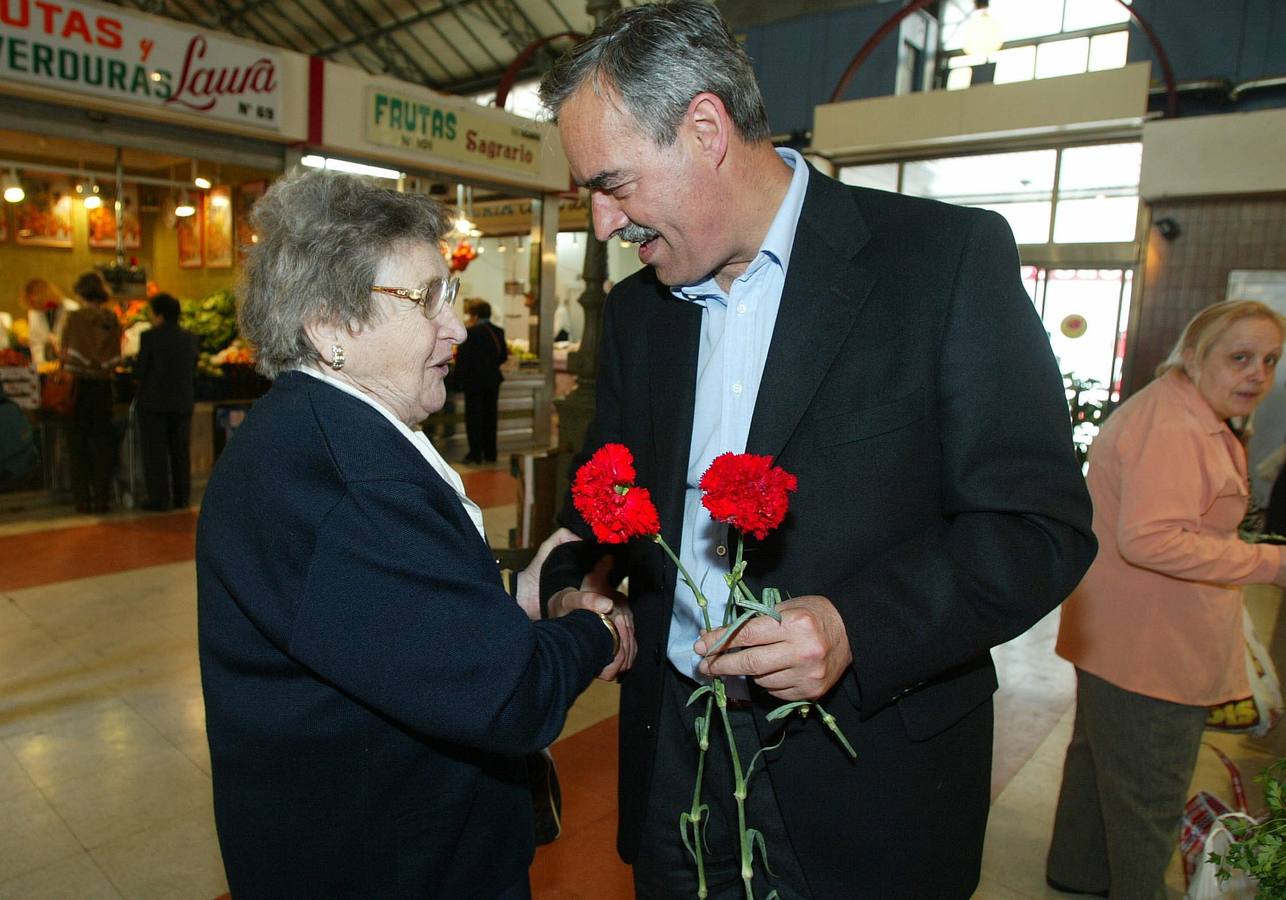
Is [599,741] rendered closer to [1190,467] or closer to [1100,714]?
[1100,714]

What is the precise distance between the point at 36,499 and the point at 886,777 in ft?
26.3

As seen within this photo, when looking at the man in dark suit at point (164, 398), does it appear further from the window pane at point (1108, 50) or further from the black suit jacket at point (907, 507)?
the window pane at point (1108, 50)

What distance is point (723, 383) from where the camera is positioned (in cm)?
140

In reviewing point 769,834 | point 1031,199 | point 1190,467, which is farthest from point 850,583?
point 1031,199

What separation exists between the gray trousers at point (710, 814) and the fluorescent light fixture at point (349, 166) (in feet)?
24.9

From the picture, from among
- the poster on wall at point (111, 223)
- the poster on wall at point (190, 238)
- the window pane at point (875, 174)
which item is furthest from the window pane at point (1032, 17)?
the poster on wall at point (111, 223)

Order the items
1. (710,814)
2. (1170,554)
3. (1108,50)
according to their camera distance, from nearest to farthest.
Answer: (710,814) → (1170,554) → (1108,50)

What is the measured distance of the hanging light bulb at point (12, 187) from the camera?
8391 mm

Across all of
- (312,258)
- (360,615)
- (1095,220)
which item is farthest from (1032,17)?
(360,615)

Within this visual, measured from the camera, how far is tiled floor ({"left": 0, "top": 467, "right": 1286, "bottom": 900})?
280 cm

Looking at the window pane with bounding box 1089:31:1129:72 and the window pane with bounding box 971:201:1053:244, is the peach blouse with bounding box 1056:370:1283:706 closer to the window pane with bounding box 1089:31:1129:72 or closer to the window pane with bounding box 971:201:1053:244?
the window pane with bounding box 971:201:1053:244

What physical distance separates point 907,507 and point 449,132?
8.83 meters

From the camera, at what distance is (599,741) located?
375 centimetres

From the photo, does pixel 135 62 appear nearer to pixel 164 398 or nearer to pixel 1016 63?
pixel 164 398
